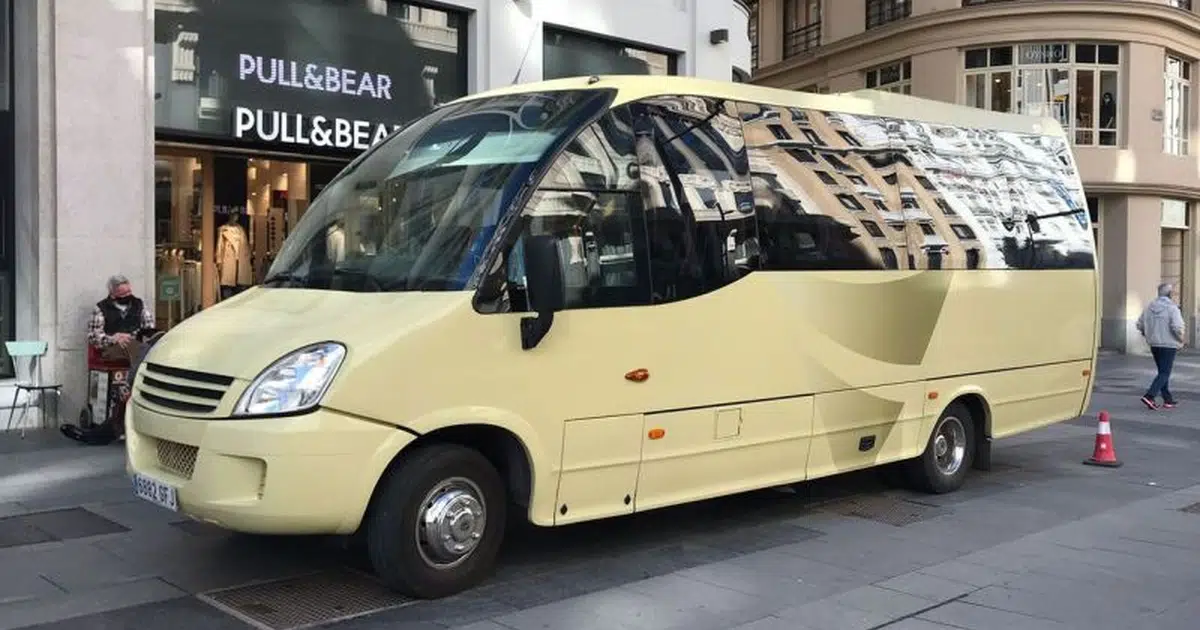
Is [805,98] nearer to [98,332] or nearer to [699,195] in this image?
[699,195]

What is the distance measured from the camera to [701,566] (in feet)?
22.0

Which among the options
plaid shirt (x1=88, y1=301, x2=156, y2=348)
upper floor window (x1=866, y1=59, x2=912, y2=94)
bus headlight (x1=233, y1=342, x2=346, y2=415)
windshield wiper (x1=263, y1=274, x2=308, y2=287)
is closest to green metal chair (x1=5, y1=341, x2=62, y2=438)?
plaid shirt (x1=88, y1=301, x2=156, y2=348)

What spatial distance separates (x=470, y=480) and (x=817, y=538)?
274cm

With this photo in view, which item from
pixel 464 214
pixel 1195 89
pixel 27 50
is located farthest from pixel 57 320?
pixel 1195 89

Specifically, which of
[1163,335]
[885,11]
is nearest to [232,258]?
[1163,335]

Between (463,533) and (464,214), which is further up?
(464,214)

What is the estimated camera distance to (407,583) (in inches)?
225

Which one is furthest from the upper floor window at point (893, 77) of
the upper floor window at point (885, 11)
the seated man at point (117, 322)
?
the seated man at point (117, 322)

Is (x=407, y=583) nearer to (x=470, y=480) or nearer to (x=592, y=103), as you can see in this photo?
(x=470, y=480)

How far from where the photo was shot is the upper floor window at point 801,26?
32469 millimetres

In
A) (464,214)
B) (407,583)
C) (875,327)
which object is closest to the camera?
(407,583)

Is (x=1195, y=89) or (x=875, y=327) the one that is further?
(x=1195, y=89)

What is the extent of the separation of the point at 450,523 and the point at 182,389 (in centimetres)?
153

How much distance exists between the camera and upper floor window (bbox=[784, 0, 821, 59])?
107ft
